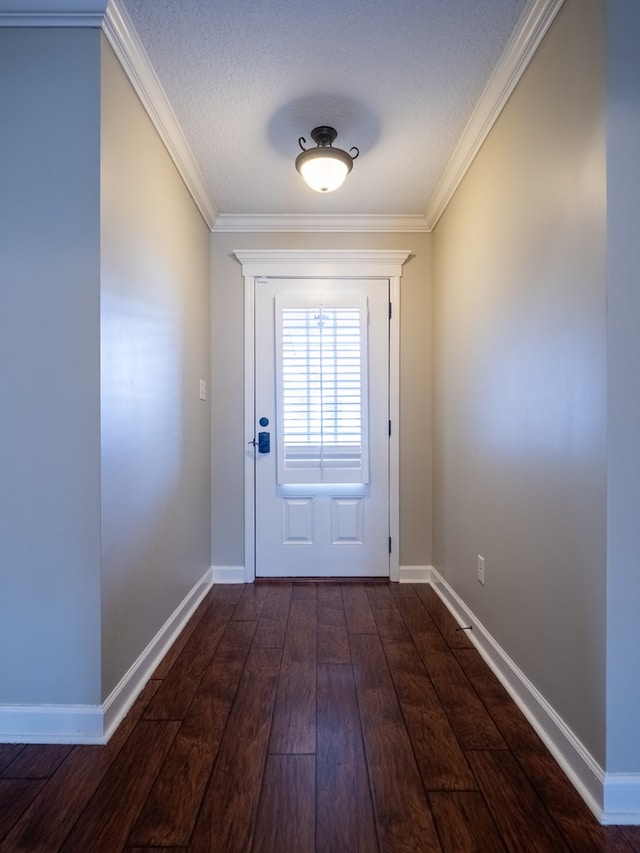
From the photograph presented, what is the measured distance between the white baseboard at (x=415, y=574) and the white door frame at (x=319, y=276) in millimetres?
38

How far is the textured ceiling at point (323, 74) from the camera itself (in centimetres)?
142

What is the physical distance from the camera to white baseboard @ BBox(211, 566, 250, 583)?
2.79 metres

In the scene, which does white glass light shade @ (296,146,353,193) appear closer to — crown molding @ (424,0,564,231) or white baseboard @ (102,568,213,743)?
crown molding @ (424,0,564,231)

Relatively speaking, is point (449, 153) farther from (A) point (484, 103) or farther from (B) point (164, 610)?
(B) point (164, 610)

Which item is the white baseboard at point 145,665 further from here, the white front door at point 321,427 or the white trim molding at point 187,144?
the white trim molding at point 187,144

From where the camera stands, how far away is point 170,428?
6.75 feet

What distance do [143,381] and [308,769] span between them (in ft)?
4.80

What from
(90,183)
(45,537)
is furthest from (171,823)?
(90,183)

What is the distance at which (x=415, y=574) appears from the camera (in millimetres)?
2822

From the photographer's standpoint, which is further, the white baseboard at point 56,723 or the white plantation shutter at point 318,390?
the white plantation shutter at point 318,390

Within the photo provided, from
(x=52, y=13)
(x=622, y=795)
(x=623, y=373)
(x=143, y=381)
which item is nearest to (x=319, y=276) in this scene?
(x=143, y=381)

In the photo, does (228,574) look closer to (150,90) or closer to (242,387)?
(242,387)

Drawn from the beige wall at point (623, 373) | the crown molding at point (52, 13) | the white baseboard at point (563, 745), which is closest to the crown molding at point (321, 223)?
the crown molding at point (52, 13)

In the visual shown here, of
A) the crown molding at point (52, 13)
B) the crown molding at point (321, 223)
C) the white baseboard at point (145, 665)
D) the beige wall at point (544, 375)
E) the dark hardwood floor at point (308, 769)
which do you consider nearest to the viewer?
the dark hardwood floor at point (308, 769)
